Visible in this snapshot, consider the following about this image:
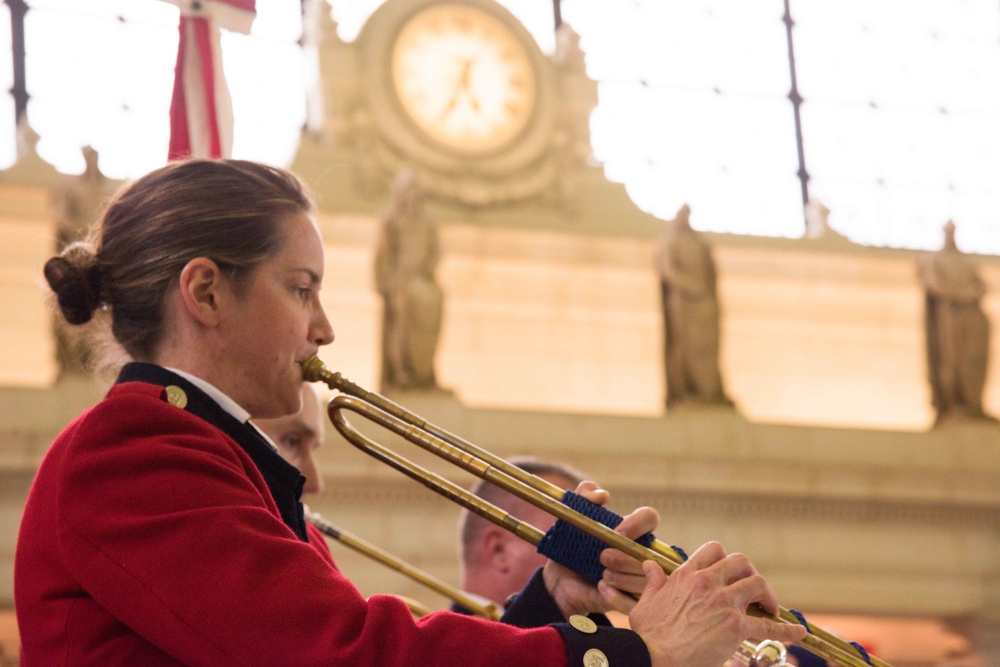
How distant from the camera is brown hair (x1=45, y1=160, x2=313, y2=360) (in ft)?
7.55

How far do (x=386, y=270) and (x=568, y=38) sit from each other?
472cm

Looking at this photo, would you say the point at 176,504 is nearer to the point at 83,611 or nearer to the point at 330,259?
the point at 83,611

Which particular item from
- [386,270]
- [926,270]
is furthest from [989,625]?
[386,270]

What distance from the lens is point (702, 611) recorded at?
2.13m

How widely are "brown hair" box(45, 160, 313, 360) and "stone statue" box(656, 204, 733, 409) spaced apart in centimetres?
1052

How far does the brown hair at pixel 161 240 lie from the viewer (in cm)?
230

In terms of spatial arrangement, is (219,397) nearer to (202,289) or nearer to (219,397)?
(219,397)

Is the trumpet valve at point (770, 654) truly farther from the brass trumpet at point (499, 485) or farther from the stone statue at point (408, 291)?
the stone statue at point (408, 291)

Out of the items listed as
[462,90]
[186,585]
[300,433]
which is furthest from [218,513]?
[462,90]

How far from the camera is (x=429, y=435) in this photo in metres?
2.77

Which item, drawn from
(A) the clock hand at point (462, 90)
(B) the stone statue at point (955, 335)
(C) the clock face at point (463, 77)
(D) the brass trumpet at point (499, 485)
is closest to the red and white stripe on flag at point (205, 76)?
(D) the brass trumpet at point (499, 485)

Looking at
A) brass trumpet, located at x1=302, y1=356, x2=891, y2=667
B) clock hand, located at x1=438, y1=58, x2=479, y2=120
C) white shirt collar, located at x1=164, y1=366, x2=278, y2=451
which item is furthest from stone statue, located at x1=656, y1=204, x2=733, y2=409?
white shirt collar, located at x1=164, y1=366, x2=278, y2=451

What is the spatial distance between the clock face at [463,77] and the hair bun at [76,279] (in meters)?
12.7

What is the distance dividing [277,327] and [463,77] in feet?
43.0
